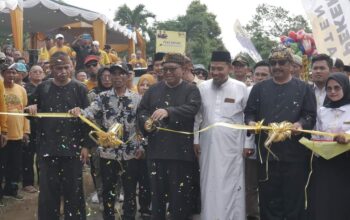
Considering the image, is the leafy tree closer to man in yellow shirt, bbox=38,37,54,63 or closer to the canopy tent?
the canopy tent

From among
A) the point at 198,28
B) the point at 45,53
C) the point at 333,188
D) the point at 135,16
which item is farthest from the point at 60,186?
the point at 198,28

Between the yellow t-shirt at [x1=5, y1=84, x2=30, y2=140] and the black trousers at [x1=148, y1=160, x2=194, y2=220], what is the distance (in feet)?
8.33

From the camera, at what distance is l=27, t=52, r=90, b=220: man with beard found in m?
5.67

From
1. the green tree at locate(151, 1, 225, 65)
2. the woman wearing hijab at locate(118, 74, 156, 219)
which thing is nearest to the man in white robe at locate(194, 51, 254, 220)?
the woman wearing hijab at locate(118, 74, 156, 219)

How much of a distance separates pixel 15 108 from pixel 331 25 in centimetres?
475

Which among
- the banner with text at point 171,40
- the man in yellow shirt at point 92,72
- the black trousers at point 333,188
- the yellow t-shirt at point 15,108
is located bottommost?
the black trousers at point 333,188

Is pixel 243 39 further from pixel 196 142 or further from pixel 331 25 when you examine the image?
pixel 196 142

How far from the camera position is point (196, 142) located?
5.88m

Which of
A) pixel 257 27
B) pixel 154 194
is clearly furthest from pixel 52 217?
pixel 257 27

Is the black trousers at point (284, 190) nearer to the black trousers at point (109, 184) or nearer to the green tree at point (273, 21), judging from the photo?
the black trousers at point (109, 184)

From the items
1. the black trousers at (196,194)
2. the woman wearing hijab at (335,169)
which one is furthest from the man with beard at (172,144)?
the woman wearing hijab at (335,169)

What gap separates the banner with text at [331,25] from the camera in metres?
7.06

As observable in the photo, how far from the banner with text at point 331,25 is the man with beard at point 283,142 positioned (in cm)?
182

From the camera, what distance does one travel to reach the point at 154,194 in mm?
5730
